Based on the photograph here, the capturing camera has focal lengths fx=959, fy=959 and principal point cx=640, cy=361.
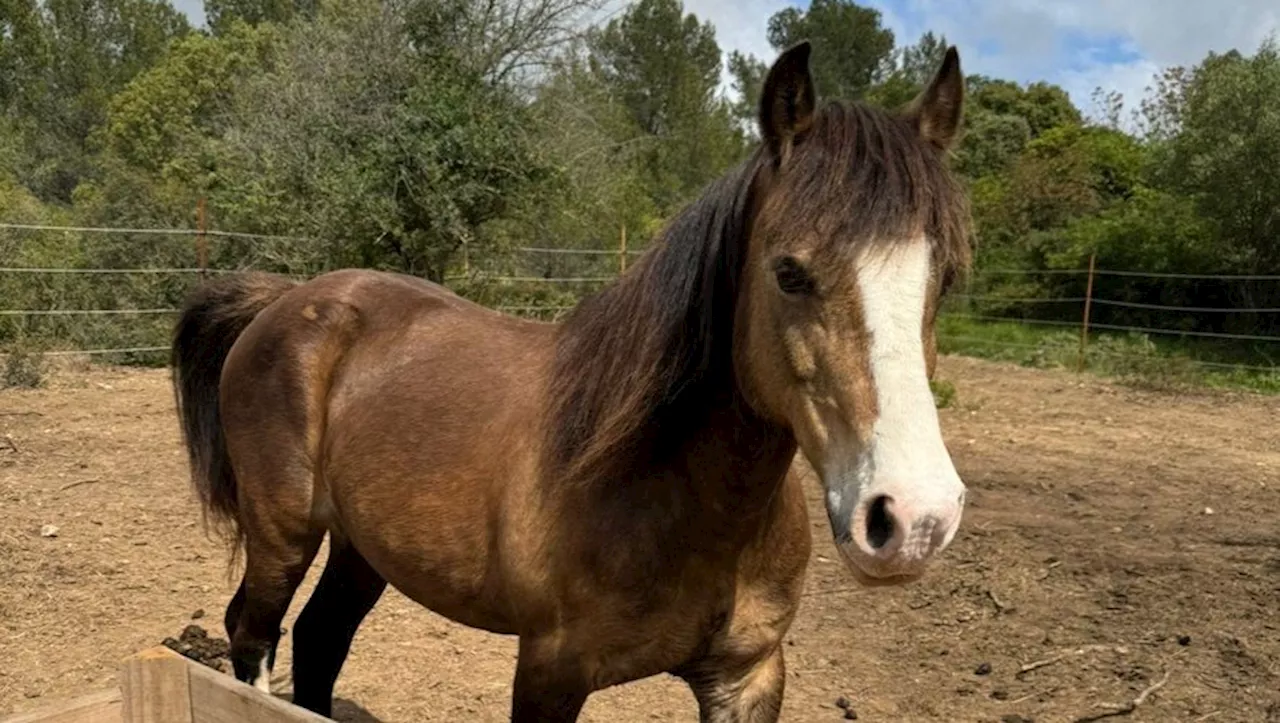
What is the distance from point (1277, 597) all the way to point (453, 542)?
3.94 m

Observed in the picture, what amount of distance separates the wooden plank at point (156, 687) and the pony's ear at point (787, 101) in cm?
148

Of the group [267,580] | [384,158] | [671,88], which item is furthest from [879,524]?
[671,88]

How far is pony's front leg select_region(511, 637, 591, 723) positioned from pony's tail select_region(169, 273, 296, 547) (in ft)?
6.09

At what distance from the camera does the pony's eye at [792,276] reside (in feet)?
5.32

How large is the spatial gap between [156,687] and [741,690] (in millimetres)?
1236

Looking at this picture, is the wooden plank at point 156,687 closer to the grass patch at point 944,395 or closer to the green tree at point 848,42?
the grass patch at point 944,395

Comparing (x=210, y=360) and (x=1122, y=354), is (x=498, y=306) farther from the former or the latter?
(x=210, y=360)

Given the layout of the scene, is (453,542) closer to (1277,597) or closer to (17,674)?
(17,674)

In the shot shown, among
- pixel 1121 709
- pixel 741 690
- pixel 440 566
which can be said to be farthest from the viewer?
pixel 1121 709

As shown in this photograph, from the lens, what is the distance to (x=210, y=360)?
12.2 ft

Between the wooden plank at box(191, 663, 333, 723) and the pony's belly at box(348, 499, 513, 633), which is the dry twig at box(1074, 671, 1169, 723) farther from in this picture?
the wooden plank at box(191, 663, 333, 723)

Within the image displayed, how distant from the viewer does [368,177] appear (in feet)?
40.3

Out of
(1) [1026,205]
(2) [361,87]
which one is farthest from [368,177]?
(1) [1026,205]

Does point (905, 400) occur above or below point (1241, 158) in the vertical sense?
below
